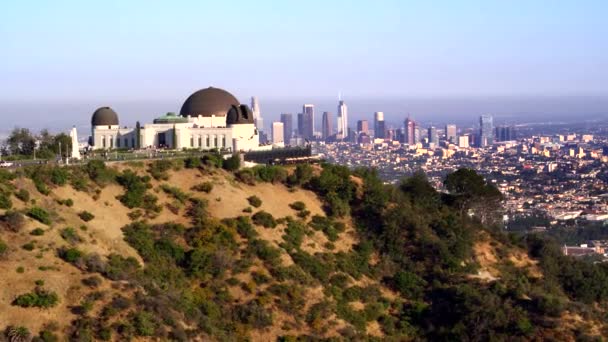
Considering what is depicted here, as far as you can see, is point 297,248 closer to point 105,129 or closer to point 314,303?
point 314,303

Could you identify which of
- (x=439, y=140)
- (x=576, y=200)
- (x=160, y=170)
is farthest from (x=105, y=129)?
(x=439, y=140)

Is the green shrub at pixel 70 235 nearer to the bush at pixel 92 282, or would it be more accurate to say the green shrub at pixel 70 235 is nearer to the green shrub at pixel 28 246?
the green shrub at pixel 28 246

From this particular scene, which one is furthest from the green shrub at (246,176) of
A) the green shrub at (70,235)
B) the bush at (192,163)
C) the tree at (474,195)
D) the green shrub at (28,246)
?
the green shrub at (28,246)

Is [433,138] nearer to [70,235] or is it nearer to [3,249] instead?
[70,235]

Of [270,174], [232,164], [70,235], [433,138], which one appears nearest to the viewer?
[70,235]

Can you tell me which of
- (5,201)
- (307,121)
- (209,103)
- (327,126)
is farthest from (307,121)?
(5,201)

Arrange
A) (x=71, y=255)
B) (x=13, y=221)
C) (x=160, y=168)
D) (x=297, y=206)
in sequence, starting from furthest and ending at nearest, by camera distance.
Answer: (x=160, y=168) < (x=297, y=206) < (x=13, y=221) < (x=71, y=255)

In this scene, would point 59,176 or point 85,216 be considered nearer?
point 85,216
